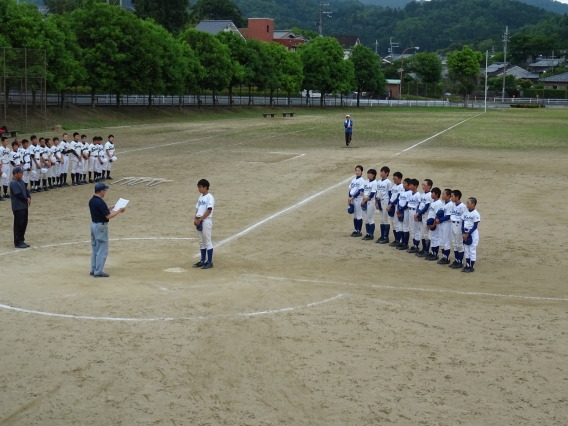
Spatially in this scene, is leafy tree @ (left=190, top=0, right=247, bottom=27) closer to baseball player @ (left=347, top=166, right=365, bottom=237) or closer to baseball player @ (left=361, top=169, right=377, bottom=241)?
baseball player @ (left=347, top=166, right=365, bottom=237)

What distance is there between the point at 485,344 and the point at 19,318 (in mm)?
7555

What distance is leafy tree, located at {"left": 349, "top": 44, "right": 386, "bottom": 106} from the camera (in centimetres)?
11075

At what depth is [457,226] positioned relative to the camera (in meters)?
16.4

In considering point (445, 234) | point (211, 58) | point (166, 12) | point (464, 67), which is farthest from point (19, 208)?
point (464, 67)

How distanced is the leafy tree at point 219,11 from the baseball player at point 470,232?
157m

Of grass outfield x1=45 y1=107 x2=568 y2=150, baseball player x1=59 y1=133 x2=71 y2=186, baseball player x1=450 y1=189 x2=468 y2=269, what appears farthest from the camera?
grass outfield x1=45 y1=107 x2=568 y2=150

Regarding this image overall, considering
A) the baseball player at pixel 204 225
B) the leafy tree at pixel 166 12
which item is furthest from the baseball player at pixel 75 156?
the leafy tree at pixel 166 12

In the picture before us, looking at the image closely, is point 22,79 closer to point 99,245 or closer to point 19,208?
point 19,208

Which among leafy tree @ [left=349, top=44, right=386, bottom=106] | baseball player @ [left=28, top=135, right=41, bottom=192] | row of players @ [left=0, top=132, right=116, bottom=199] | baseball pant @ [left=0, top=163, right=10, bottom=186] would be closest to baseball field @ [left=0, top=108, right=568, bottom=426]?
baseball player @ [left=28, top=135, right=41, bottom=192]

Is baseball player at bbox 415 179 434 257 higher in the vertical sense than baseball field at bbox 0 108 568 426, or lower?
higher

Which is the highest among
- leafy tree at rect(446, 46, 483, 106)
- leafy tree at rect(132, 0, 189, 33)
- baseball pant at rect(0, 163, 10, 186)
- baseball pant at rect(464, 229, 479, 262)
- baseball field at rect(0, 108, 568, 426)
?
leafy tree at rect(132, 0, 189, 33)

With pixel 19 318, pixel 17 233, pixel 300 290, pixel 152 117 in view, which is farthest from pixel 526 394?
pixel 152 117

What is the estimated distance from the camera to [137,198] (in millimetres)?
24875

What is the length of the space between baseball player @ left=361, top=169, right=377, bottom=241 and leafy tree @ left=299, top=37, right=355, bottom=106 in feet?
266
